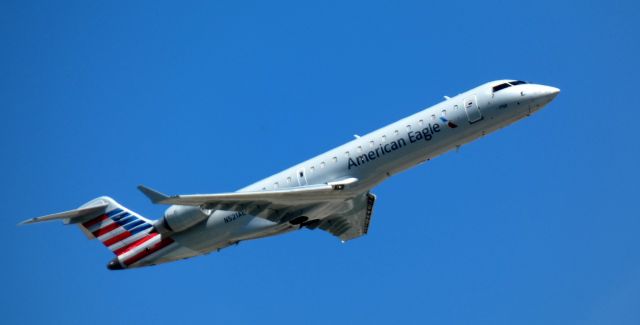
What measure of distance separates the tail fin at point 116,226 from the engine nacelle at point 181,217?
4.90ft

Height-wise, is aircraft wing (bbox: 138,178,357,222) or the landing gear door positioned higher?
the landing gear door

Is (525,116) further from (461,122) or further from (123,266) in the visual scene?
(123,266)

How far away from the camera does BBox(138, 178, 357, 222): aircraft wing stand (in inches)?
942

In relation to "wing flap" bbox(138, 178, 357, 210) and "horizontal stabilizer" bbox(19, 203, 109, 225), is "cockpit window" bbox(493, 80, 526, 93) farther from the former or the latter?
"horizontal stabilizer" bbox(19, 203, 109, 225)

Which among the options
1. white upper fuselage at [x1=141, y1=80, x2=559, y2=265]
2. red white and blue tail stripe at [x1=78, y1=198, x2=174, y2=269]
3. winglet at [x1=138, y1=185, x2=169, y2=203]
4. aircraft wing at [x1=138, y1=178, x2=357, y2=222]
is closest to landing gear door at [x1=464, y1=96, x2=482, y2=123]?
white upper fuselage at [x1=141, y1=80, x2=559, y2=265]

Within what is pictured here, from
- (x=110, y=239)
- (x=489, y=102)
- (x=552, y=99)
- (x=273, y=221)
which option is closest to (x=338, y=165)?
(x=273, y=221)

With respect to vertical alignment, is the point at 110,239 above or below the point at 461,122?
below

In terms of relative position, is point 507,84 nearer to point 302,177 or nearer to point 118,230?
point 302,177

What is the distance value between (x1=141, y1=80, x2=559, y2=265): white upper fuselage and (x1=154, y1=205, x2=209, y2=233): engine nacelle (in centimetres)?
258

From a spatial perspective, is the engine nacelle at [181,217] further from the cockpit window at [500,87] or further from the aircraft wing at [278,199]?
the cockpit window at [500,87]

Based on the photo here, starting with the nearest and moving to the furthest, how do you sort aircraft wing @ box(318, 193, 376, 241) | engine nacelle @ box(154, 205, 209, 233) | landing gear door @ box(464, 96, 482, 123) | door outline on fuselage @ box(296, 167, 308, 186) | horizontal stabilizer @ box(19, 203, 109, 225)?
landing gear door @ box(464, 96, 482, 123)
door outline on fuselage @ box(296, 167, 308, 186)
engine nacelle @ box(154, 205, 209, 233)
horizontal stabilizer @ box(19, 203, 109, 225)
aircraft wing @ box(318, 193, 376, 241)

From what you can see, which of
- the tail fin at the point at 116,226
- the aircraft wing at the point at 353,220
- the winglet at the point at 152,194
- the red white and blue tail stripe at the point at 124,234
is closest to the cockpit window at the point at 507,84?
the aircraft wing at the point at 353,220

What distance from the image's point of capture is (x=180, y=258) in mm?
26500

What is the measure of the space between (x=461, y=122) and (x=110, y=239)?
1206cm
